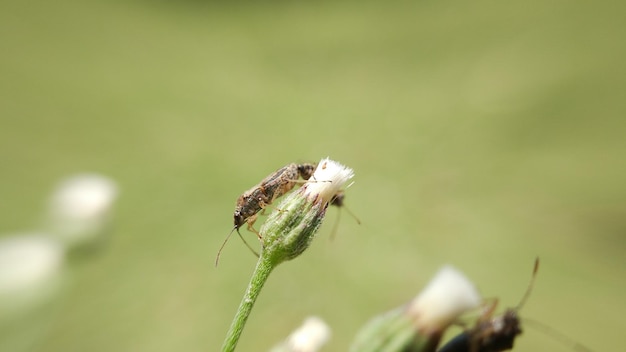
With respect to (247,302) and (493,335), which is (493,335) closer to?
(493,335)

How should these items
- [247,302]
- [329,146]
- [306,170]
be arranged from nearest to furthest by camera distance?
[247,302] < [306,170] < [329,146]

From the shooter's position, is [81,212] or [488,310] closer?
[488,310]

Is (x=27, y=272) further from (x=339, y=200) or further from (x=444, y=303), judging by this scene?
(x=444, y=303)

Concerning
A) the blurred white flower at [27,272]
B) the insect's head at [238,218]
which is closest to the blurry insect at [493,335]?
the insect's head at [238,218]

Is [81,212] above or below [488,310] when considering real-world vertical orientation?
above

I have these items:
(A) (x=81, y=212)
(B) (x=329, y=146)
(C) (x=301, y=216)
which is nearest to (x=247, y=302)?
(C) (x=301, y=216)

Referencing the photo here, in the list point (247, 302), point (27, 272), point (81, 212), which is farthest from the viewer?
point (81, 212)

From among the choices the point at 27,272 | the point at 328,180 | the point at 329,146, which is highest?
the point at 329,146

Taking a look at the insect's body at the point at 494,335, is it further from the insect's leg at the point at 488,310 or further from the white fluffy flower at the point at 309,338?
the white fluffy flower at the point at 309,338
